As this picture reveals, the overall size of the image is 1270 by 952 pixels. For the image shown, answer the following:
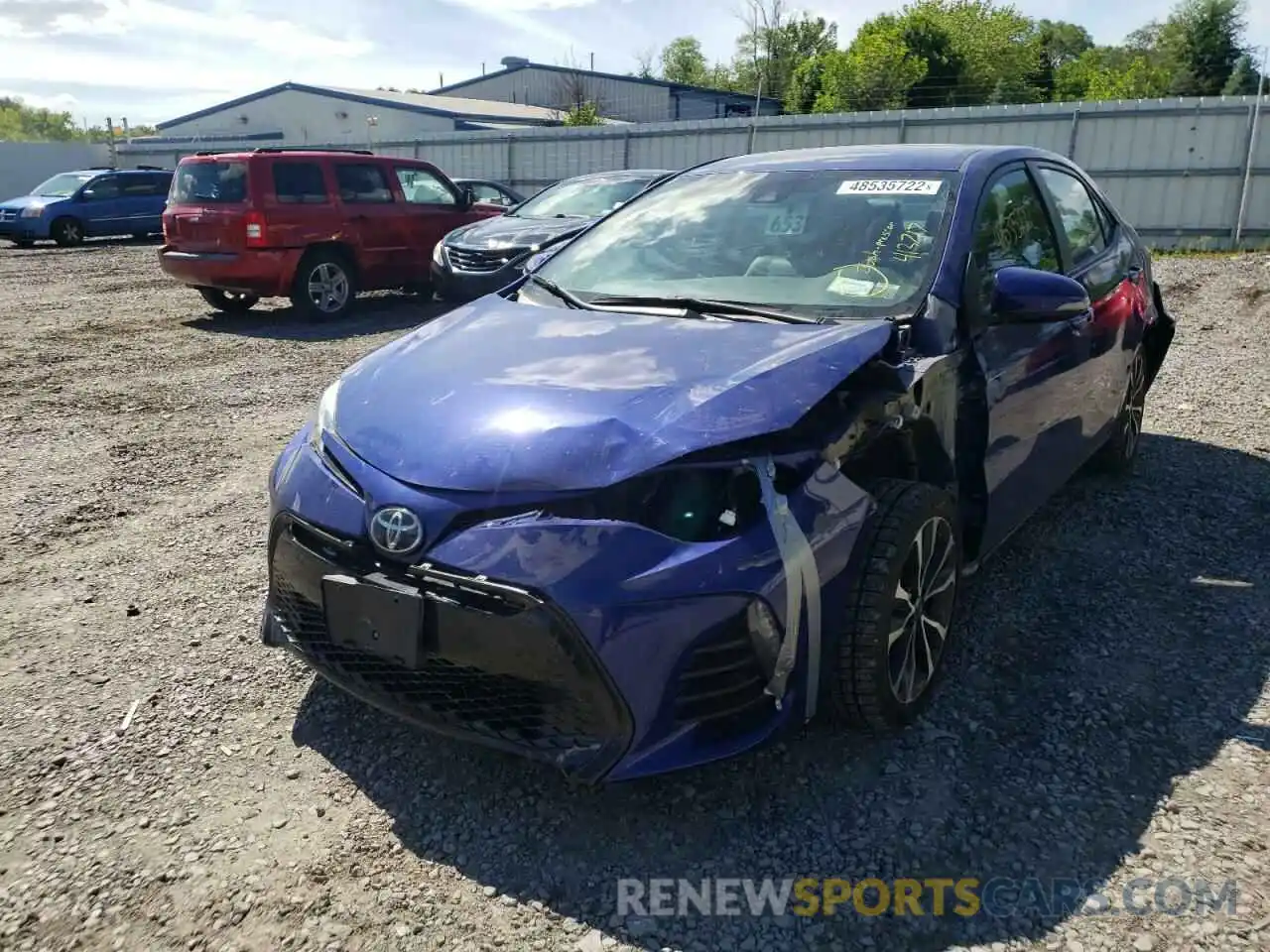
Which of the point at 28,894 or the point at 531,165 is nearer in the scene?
the point at 28,894

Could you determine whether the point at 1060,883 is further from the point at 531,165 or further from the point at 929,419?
the point at 531,165

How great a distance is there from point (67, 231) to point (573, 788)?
67.2 ft

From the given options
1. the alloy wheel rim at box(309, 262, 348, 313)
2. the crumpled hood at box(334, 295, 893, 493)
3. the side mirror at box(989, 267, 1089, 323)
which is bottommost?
the alloy wheel rim at box(309, 262, 348, 313)

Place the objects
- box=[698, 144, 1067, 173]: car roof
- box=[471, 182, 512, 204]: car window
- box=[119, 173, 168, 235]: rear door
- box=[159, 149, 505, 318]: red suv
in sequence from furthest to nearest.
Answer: box=[119, 173, 168, 235]: rear door, box=[471, 182, 512, 204]: car window, box=[159, 149, 505, 318]: red suv, box=[698, 144, 1067, 173]: car roof

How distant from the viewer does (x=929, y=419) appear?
2.79m

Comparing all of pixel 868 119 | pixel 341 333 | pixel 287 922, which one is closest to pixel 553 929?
pixel 287 922

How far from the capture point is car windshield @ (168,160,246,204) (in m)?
9.59

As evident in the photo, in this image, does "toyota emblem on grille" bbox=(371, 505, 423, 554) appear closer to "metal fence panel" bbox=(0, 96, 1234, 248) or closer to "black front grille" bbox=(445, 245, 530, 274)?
"black front grille" bbox=(445, 245, 530, 274)

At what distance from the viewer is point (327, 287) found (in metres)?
10.1

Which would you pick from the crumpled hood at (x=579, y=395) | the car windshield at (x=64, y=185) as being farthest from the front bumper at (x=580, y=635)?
the car windshield at (x=64, y=185)

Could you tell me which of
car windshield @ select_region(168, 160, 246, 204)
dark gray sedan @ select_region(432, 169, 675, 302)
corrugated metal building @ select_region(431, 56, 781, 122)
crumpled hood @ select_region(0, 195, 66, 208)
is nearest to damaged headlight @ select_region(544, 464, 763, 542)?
dark gray sedan @ select_region(432, 169, 675, 302)

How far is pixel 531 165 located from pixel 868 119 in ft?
24.5

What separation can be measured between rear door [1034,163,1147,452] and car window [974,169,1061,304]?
160mm

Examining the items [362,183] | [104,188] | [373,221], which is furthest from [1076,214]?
[104,188]
